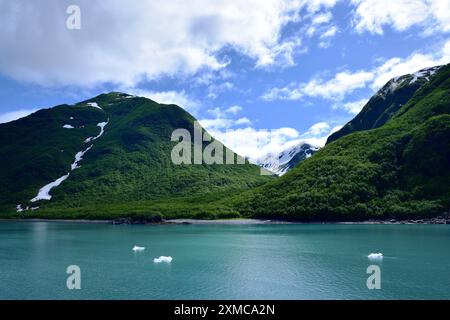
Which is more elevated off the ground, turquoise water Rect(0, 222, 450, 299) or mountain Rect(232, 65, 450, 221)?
mountain Rect(232, 65, 450, 221)

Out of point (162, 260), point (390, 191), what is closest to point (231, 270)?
point (162, 260)

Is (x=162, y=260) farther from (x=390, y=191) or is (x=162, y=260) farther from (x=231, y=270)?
(x=390, y=191)

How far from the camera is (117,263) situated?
70.9 metres

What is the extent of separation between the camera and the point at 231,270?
63.4 meters

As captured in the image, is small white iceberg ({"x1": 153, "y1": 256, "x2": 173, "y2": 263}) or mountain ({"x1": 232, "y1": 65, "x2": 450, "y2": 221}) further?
mountain ({"x1": 232, "y1": 65, "x2": 450, "y2": 221})

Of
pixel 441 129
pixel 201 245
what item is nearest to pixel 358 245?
pixel 201 245

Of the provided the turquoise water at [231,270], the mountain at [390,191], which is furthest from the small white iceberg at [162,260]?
the mountain at [390,191]

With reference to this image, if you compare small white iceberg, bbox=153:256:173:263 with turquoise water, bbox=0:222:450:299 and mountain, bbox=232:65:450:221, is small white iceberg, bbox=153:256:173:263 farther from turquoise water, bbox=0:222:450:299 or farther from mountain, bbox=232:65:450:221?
mountain, bbox=232:65:450:221

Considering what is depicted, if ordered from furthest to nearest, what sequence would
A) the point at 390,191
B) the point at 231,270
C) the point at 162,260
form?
the point at 390,191 → the point at 162,260 → the point at 231,270

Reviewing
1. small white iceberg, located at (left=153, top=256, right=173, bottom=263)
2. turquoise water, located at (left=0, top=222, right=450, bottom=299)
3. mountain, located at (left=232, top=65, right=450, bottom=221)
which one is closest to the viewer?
turquoise water, located at (left=0, top=222, right=450, bottom=299)

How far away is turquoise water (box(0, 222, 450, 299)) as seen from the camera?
49219mm

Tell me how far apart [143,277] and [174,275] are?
176 inches

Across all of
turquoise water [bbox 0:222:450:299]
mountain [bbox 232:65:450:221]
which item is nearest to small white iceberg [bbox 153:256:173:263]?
turquoise water [bbox 0:222:450:299]

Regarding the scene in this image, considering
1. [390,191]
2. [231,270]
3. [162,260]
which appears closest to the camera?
[231,270]
